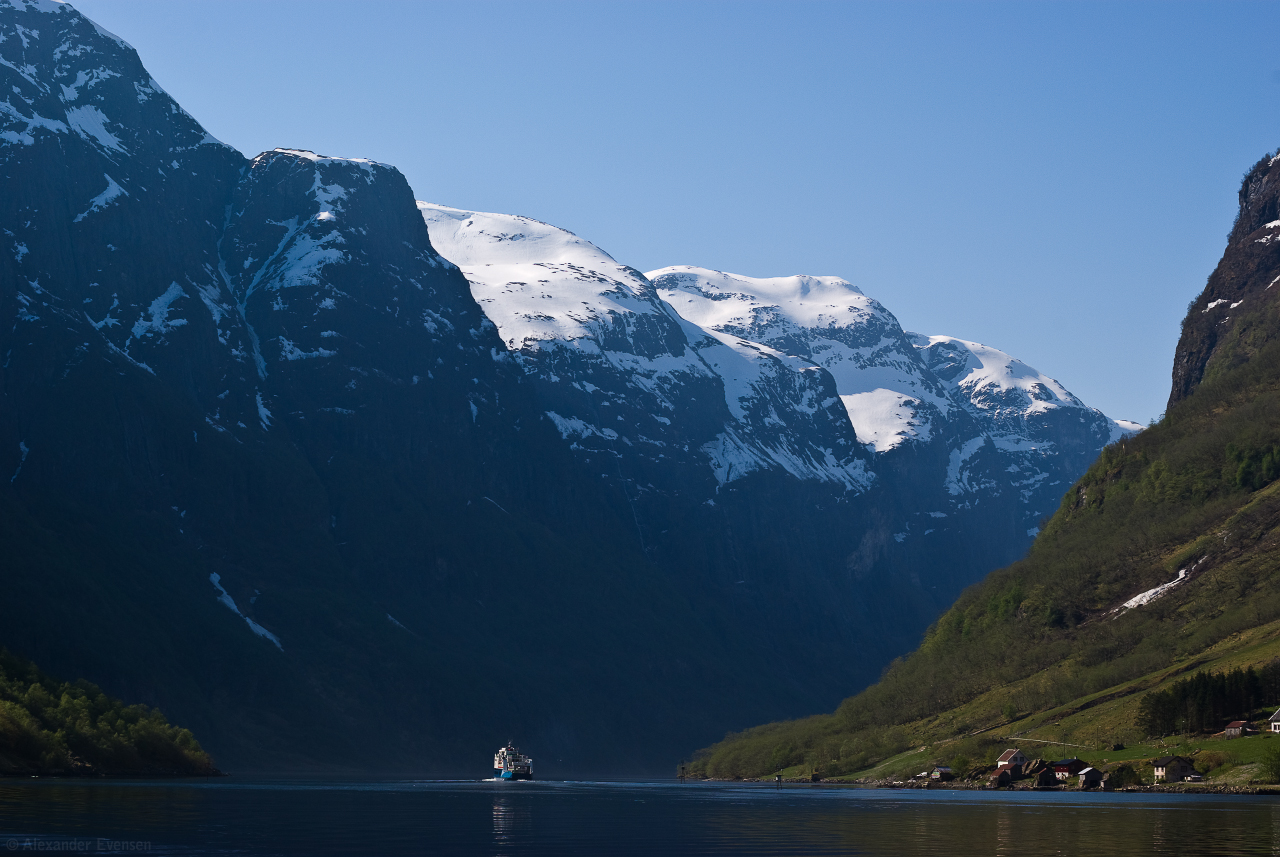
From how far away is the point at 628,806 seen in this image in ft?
643

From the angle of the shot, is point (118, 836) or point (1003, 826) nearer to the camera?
point (118, 836)

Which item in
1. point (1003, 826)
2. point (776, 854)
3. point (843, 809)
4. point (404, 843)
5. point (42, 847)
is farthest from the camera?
point (843, 809)

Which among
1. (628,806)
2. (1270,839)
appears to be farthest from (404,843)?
(628,806)

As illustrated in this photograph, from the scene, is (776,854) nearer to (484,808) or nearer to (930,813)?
(930,813)

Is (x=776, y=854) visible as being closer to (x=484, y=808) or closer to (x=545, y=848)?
(x=545, y=848)

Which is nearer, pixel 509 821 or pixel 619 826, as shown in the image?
pixel 619 826

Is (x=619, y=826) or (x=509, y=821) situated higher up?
(x=509, y=821)

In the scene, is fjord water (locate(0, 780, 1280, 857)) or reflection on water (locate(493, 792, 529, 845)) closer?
fjord water (locate(0, 780, 1280, 857))

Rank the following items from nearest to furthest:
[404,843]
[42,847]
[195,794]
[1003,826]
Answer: [42,847] < [404,843] < [1003,826] < [195,794]

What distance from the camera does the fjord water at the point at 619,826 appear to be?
113 m

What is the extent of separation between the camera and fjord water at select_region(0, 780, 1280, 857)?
113188 millimetres

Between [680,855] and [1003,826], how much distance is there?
40.1 m

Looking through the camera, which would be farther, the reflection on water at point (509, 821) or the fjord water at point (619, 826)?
the reflection on water at point (509, 821)

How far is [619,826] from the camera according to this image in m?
148
